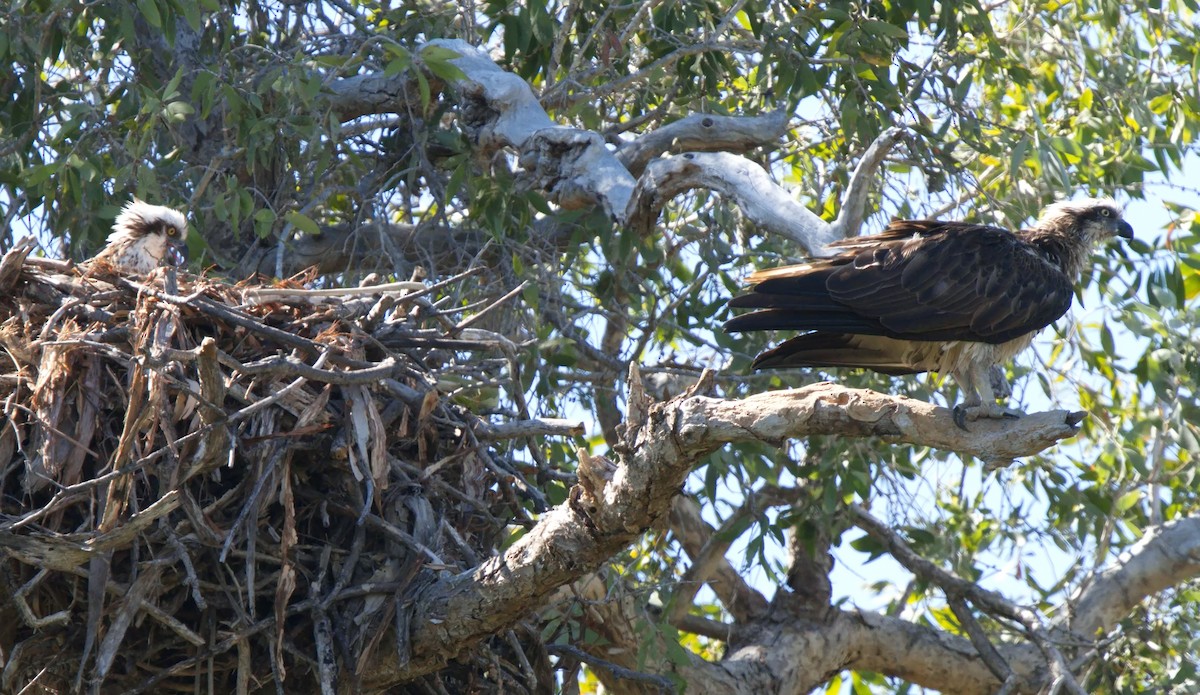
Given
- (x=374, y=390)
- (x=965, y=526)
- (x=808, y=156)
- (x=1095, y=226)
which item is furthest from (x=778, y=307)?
(x=965, y=526)

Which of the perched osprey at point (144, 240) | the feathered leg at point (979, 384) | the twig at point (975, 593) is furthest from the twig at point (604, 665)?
the perched osprey at point (144, 240)

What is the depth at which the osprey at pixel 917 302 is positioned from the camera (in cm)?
514

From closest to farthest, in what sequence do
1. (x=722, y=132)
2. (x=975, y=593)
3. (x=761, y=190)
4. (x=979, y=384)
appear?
(x=761, y=190)
(x=979, y=384)
(x=722, y=132)
(x=975, y=593)

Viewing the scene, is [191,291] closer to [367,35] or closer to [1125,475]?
[367,35]

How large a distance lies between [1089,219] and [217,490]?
3.94 m

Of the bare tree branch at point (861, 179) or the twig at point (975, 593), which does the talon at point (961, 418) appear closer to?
the bare tree branch at point (861, 179)

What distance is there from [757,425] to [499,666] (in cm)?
177

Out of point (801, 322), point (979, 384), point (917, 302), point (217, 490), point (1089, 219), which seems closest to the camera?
point (217, 490)

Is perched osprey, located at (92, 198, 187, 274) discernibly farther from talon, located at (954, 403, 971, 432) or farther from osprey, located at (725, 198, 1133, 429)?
talon, located at (954, 403, 971, 432)

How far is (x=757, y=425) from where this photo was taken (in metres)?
3.64

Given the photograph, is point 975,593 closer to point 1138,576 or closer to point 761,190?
point 1138,576

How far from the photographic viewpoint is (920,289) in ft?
17.6

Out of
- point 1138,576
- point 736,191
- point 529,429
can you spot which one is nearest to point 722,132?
point 736,191

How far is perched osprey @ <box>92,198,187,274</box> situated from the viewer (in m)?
6.36
